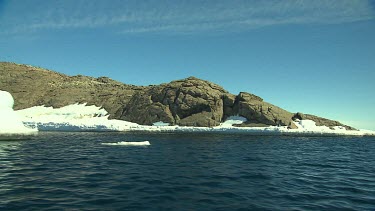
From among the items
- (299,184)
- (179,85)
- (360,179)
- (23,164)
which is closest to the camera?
(299,184)

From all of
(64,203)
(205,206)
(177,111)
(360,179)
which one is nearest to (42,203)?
(64,203)

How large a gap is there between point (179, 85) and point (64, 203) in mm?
96284

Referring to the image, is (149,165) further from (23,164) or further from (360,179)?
(360,179)

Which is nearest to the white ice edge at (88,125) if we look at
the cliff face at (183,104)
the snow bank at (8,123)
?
the snow bank at (8,123)

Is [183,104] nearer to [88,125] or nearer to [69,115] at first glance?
[88,125]

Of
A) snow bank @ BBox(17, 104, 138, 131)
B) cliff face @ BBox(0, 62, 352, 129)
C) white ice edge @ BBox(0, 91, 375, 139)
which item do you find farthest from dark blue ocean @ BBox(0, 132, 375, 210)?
snow bank @ BBox(17, 104, 138, 131)

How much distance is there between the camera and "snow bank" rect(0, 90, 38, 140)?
120 ft

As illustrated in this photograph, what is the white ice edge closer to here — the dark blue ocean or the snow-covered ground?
the snow-covered ground

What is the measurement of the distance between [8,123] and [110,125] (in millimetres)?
49734

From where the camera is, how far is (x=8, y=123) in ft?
123

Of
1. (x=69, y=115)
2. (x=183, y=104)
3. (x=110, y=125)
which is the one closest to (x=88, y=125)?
(x=110, y=125)

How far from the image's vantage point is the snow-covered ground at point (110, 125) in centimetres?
8375

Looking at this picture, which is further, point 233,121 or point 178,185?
Answer: point 233,121

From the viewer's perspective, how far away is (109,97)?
411ft
